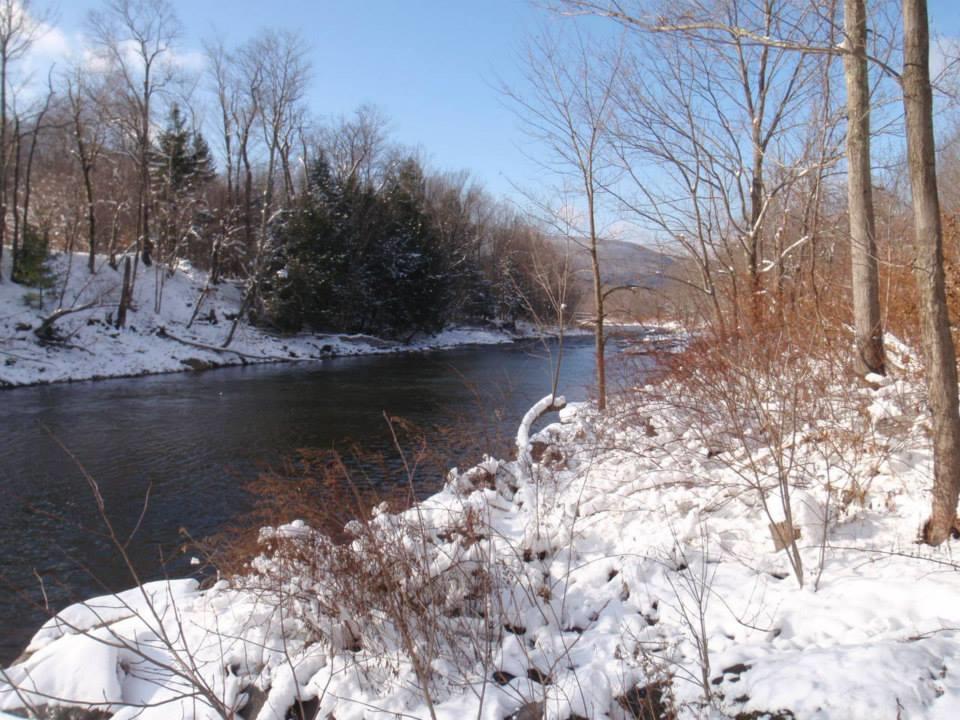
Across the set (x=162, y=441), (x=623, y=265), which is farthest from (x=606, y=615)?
(x=162, y=441)

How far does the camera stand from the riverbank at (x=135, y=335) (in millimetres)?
20312

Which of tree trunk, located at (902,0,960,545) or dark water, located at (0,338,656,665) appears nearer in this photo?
tree trunk, located at (902,0,960,545)

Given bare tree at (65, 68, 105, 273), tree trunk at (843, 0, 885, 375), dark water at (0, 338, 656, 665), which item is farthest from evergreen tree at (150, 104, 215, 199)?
tree trunk at (843, 0, 885, 375)

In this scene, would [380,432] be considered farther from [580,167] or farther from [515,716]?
[515,716]

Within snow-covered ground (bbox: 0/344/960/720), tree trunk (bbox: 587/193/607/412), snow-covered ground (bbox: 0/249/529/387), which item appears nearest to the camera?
snow-covered ground (bbox: 0/344/960/720)

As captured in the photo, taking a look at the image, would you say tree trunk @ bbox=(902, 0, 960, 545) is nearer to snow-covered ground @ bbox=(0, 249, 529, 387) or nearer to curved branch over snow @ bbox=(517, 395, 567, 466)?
curved branch over snow @ bbox=(517, 395, 567, 466)

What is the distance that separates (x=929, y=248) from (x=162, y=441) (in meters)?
12.1

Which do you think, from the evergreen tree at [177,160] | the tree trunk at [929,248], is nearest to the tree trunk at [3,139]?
the evergreen tree at [177,160]

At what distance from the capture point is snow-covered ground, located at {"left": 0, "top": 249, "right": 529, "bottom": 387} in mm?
20250

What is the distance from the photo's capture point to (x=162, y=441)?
39.2 ft

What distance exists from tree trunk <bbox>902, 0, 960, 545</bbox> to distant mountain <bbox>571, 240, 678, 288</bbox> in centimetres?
598

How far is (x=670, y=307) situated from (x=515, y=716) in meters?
7.05

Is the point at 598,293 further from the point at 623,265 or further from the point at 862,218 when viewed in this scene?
the point at 862,218

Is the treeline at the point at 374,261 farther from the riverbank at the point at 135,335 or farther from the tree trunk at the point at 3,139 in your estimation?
the tree trunk at the point at 3,139
